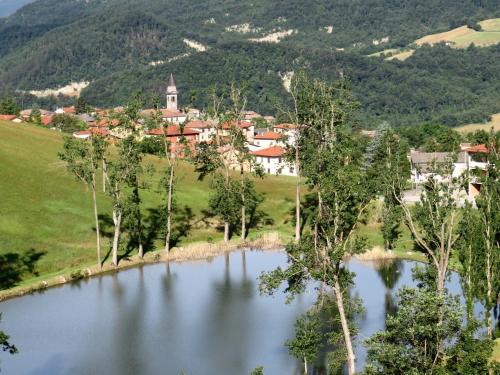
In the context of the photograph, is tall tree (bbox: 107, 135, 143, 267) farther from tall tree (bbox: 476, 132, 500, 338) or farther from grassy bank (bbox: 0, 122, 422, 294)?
tall tree (bbox: 476, 132, 500, 338)

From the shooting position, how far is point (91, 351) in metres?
61.2

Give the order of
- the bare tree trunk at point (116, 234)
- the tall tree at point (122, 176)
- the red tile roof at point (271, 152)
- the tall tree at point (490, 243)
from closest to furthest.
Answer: the tall tree at point (490, 243), the tall tree at point (122, 176), the bare tree trunk at point (116, 234), the red tile roof at point (271, 152)

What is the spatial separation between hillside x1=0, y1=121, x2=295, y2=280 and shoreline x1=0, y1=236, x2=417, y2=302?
2640mm

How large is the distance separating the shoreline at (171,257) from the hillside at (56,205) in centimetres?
264

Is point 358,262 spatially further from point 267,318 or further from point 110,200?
point 110,200

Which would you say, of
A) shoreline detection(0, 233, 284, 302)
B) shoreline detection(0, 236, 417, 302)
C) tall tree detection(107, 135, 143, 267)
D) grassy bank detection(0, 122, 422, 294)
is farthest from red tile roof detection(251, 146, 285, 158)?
tall tree detection(107, 135, 143, 267)

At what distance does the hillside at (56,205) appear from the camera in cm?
8738

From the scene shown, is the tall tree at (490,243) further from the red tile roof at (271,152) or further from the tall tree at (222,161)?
the red tile roof at (271,152)

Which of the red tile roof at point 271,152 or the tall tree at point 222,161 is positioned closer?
the tall tree at point 222,161

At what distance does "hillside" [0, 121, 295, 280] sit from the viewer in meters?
87.4

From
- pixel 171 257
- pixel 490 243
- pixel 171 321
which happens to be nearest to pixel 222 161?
pixel 171 257

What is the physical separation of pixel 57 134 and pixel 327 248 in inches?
3827

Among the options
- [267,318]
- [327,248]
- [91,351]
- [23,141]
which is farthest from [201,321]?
[23,141]

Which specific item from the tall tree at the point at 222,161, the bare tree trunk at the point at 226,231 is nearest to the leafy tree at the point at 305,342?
the tall tree at the point at 222,161
